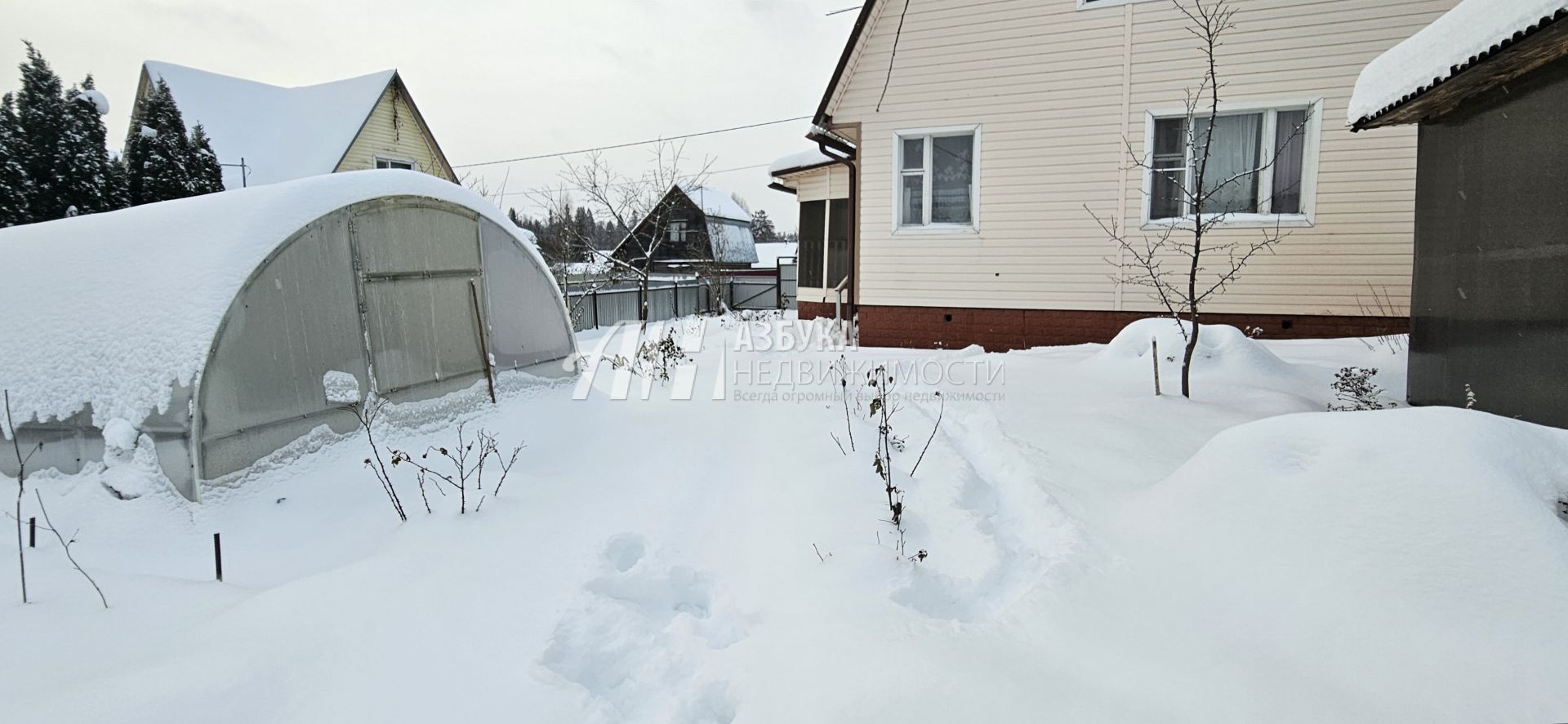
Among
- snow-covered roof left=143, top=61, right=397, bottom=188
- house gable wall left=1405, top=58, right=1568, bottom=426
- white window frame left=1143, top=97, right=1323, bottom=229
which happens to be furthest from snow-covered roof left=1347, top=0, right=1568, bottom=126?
snow-covered roof left=143, top=61, right=397, bottom=188

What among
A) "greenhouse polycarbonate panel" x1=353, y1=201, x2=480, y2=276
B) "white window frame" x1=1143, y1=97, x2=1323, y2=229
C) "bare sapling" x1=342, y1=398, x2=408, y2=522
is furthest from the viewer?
"white window frame" x1=1143, y1=97, x2=1323, y2=229

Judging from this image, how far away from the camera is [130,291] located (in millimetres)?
4793

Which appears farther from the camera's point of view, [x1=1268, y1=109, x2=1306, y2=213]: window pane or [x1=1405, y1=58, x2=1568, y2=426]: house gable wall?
[x1=1268, y1=109, x2=1306, y2=213]: window pane

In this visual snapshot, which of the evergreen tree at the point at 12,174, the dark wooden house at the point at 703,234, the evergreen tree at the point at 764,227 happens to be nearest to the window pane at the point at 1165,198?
the evergreen tree at the point at 12,174

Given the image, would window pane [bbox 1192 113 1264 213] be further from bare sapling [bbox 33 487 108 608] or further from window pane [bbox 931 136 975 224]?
bare sapling [bbox 33 487 108 608]

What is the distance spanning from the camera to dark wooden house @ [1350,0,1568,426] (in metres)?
4.02

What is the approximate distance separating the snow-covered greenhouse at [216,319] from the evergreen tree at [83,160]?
9.83 metres

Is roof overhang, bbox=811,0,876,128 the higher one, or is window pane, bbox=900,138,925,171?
roof overhang, bbox=811,0,876,128

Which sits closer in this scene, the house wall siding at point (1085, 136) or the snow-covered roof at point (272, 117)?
the house wall siding at point (1085, 136)

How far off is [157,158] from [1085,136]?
672 inches

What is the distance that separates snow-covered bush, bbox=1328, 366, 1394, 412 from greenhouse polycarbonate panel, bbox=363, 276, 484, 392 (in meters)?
7.40

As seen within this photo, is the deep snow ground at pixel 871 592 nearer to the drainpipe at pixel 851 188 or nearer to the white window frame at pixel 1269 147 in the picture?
the white window frame at pixel 1269 147

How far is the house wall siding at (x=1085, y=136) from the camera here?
8.29 metres

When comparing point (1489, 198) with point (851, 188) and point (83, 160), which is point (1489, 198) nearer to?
point (851, 188)
